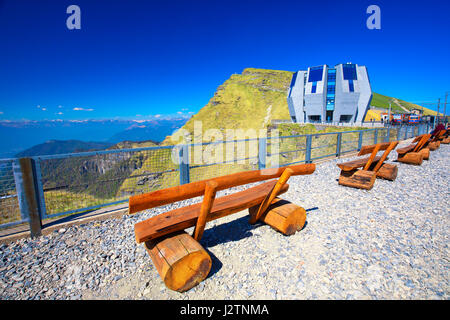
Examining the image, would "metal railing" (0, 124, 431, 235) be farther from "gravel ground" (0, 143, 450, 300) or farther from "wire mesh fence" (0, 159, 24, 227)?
"gravel ground" (0, 143, 450, 300)

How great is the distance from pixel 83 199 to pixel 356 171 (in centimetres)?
644

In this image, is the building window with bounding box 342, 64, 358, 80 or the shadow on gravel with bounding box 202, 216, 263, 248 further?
the building window with bounding box 342, 64, 358, 80

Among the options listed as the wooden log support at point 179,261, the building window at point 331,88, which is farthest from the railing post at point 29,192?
the building window at point 331,88

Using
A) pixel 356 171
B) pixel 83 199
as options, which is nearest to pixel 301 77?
pixel 356 171

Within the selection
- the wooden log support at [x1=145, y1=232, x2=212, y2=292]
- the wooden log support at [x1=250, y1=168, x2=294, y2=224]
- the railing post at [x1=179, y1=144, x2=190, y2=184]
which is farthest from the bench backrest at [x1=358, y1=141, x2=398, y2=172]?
the wooden log support at [x1=145, y1=232, x2=212, y2=292]

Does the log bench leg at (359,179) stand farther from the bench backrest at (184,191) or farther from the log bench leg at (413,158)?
the log bench leg at (413,158)

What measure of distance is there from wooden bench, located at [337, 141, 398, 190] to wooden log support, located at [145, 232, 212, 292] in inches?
184

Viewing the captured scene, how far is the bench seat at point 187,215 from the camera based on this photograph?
7.85ft

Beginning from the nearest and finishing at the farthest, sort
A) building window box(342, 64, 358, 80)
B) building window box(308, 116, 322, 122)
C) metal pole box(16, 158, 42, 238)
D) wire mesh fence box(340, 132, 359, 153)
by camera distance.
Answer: metal pole box(16, 158, 42, 238) → wire mesh fence box(340, 132, 359, 153) → building window box(342, 64, 358, 80) → building window box(308, 116, 322, 122)

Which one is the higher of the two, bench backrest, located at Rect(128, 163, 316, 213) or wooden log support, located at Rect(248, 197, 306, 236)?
bench backrest, located at Rect(128, 163, 316, 213)

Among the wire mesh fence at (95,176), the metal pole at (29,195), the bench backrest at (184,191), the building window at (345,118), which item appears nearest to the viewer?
the bench backrest at (184,191)

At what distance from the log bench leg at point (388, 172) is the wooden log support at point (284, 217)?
14.2ft

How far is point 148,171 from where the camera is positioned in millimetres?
5039

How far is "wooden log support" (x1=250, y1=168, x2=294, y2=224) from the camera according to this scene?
307 centimetres
